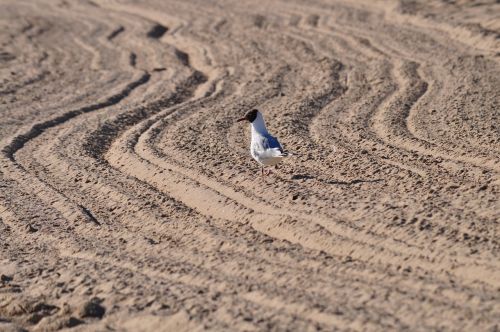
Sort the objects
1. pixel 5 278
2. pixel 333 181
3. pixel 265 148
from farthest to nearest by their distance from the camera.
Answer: pixel 333 181 < pixel 265 148 < pixel 5 278

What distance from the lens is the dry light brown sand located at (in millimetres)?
6453

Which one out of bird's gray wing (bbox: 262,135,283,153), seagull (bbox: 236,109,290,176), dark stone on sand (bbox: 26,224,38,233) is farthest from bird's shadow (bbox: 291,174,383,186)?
dark stone on sand (bbox: 26,224,38,233)

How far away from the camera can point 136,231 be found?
831 cm

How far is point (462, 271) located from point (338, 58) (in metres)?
10.8

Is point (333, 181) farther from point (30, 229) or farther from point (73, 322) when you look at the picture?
point (73, 322)

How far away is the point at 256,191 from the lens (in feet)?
29.3

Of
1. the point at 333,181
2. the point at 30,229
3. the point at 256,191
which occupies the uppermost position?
the point at 333,181

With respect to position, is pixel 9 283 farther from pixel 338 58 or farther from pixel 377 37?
pixel 377 37

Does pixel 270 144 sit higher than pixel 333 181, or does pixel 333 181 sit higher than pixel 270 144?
pixel 270 144

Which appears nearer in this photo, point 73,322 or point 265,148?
point 73,322

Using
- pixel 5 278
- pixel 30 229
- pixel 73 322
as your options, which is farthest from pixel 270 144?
pixel 73 322

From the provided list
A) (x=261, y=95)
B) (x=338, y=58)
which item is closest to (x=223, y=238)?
(x=261, y=95)

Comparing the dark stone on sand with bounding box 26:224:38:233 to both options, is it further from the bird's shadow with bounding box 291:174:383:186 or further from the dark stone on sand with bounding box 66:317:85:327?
the bird's shadow with bounding box 291:174:383:186

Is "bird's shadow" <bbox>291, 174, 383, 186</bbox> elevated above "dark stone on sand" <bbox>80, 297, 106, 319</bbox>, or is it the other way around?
"bird's shadow" <bbox>291, 174, 383, 186</bbox>
